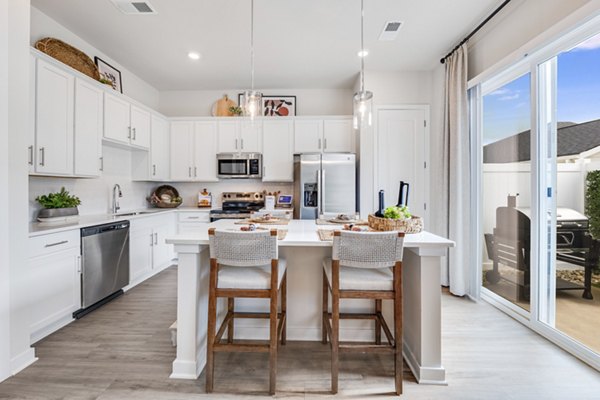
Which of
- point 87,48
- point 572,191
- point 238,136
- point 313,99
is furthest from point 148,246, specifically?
point 572,191

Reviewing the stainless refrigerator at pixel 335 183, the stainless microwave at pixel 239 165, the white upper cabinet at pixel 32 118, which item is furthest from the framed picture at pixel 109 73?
the stainless refrigerator at pixel 335 183

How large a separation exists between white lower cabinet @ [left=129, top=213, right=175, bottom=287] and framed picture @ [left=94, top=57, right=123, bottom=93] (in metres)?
1.83

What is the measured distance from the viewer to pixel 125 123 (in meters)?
3.59

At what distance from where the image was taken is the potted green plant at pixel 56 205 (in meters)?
2.58

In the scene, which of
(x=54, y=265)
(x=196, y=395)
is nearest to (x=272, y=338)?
(x=196, y=395)

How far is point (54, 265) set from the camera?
7.63 feet

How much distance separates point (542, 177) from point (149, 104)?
17.1ft

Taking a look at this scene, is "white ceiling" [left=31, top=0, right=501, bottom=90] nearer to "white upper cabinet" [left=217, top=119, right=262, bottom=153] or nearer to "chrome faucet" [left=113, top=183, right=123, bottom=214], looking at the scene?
"white upper cabinet" [left=217, top=119, right=262, bottom=153]

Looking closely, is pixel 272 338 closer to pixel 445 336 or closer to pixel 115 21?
pixel 445 336

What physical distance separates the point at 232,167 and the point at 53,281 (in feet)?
8.81

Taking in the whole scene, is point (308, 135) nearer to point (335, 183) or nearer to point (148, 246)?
point (335, 183)

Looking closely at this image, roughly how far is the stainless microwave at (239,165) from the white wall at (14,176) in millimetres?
2653

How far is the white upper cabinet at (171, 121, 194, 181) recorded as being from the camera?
4590mm

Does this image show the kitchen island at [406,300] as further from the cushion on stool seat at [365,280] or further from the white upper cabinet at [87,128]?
the white upper cabinet at [87,128]
